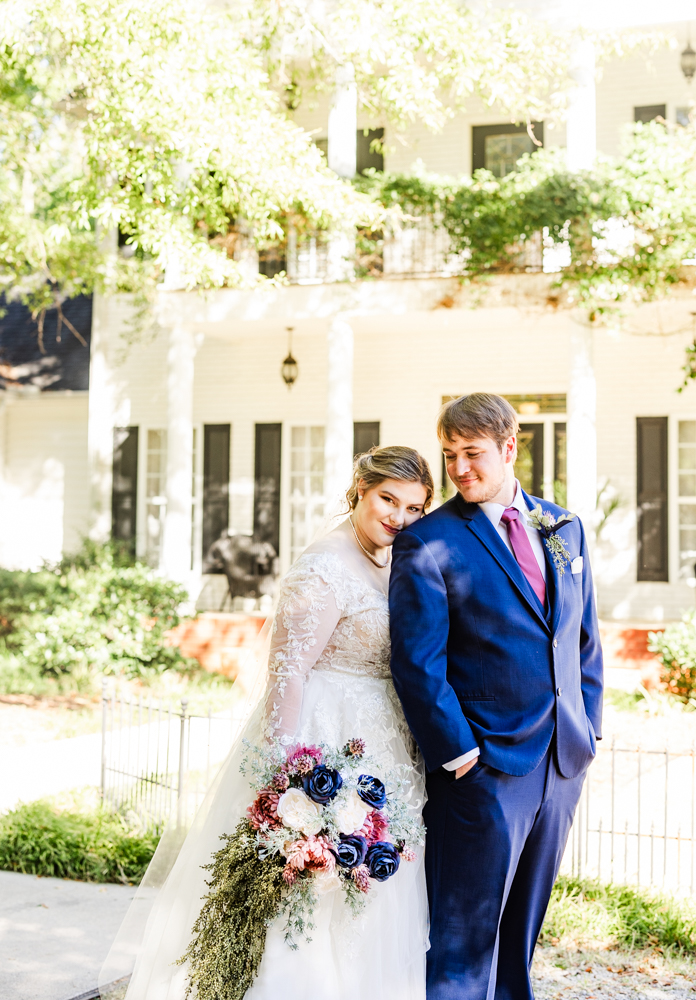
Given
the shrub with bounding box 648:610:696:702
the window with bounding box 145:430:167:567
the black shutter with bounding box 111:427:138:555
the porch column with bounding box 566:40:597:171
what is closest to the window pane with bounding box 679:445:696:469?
the shrub with bounding box 648:610:696:702

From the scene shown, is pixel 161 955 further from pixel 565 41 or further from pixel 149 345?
pixel 149 345

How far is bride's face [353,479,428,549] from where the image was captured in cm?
331

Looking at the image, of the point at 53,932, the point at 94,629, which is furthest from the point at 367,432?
the point at 53,932

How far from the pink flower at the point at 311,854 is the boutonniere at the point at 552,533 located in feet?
3.97

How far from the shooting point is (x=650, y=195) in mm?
9484

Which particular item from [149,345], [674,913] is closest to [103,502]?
[149,345]

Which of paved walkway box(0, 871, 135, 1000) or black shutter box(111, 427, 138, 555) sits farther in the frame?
black shutter box(111, 427, 138, 555)

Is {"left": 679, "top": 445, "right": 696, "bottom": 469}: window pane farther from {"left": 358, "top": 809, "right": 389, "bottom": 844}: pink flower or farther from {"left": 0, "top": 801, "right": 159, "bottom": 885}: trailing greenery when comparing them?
{"left": 358, "top": 809, "right": 389, "bottom": 844}: pink flower

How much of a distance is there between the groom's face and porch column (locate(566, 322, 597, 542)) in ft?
24.0

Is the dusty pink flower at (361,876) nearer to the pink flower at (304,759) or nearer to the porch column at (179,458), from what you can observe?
the pink flower at (304,759)

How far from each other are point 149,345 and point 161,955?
464 inches

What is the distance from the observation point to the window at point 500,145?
12922 mm

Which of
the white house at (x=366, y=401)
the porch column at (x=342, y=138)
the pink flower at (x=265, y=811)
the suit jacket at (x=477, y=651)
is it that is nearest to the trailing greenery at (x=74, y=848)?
the pink flower at (x=265, y=811)

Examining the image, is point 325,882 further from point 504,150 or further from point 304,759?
point 504,150
